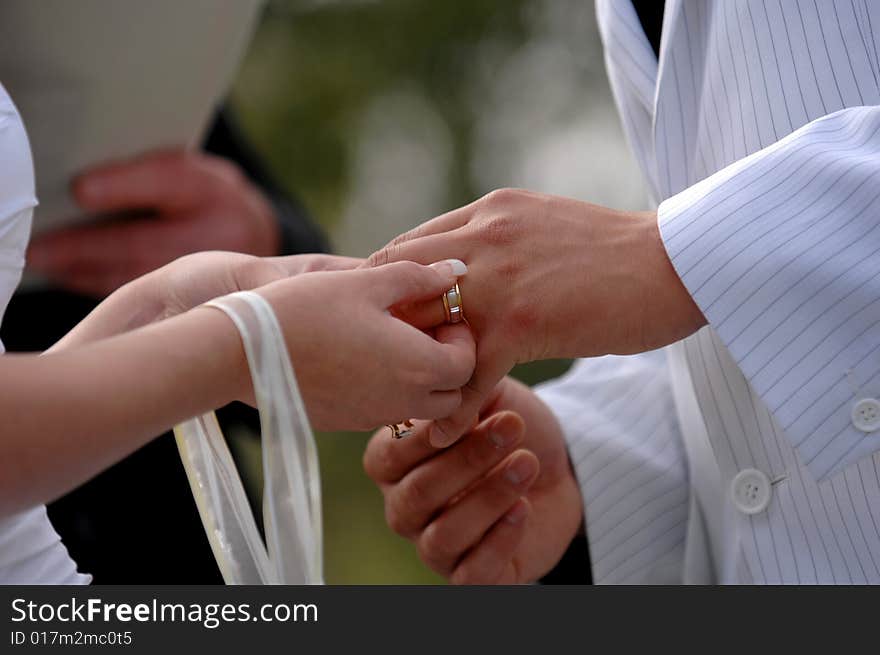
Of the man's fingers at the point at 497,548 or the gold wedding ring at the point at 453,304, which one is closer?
the gold wedding ring at the point at 453,304

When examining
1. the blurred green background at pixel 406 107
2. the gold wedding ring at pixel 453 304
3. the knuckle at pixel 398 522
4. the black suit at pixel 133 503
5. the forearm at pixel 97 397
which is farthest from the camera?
the blurred green background at pixel 406 107

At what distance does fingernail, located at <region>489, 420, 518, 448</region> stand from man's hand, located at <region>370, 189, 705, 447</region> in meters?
0.18

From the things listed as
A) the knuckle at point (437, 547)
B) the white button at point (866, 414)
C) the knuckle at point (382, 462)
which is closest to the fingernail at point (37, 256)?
the knuckle at point (382, 462)

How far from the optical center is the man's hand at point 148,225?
1.81 metres

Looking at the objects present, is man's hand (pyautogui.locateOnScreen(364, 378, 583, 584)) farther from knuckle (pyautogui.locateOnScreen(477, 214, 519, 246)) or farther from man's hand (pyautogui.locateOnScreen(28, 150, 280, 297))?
man's hand (pyautogui.locateOnScreen(28, 150, 280, 297))

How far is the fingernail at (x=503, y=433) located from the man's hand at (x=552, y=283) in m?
0.18

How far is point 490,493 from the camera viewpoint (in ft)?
4.85

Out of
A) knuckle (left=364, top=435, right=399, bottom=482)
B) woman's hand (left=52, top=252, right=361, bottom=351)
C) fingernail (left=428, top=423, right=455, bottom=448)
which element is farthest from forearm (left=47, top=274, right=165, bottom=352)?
knuckle (left=364, top=435, right=399, bottom=482)

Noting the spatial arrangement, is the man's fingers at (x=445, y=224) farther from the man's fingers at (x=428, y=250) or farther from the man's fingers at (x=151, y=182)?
the man's fingers at (x=151, y=182)

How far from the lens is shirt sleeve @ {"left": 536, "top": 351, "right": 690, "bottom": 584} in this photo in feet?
5.26

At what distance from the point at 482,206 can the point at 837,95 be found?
433 millimetres

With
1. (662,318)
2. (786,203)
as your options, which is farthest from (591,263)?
(786,203)

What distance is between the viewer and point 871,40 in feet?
4.10

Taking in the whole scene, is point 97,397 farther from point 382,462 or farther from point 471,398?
point 382,462
